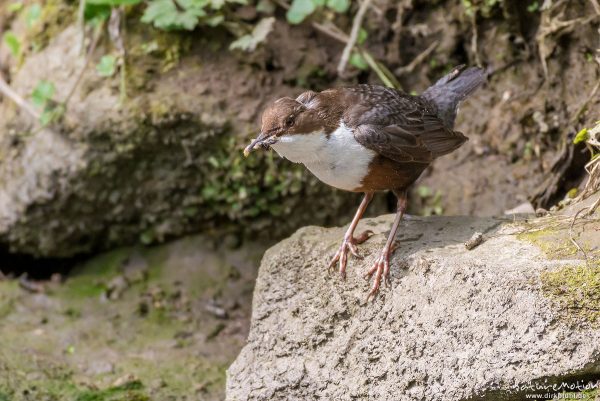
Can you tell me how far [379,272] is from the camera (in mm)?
3693

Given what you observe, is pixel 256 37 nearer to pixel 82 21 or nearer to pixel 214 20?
pixel 214 20

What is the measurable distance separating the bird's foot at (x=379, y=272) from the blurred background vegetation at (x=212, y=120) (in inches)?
67.1

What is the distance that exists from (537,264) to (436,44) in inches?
112

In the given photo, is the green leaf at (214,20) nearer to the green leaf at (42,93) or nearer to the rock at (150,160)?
the rock at (150,160)

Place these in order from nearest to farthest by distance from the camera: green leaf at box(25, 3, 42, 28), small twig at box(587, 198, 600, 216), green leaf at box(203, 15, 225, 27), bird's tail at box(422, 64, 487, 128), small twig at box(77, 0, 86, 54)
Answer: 1. small twig at box(587, 198, 600, 216)
2. bird's tail at box(422, 64, 487, 128)
3. green leaf at box(203, 15, 225, 27)
4. small twig at box(77, 0, 86, 54)
5. green leaf at box(25, 3, 42, 28)

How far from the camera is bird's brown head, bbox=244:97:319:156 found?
370cm

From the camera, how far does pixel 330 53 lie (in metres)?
5.64

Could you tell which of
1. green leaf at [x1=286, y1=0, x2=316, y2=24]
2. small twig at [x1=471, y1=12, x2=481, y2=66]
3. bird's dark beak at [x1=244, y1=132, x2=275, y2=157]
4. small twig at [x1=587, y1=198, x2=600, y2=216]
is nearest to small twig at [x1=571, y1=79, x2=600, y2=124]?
small twig at [x1=471, y1=12, x2=481, y2=66]

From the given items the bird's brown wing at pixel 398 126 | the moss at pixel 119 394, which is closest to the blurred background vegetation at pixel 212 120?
the moss at pixel 119 394

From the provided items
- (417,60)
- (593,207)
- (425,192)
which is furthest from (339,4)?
(593,207)

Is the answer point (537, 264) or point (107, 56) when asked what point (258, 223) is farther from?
point (537, 264)

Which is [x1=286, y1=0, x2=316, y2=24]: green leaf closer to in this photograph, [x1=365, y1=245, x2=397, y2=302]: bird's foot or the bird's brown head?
the bird's brown head

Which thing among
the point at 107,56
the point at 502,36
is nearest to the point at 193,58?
the point at 107,56

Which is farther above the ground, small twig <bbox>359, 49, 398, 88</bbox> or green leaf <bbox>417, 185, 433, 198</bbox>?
small twig <bbox>359, 49, 398, 88</bbox>
